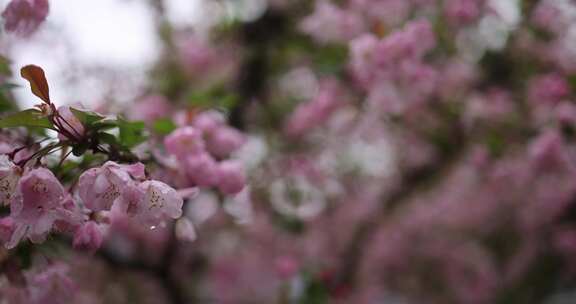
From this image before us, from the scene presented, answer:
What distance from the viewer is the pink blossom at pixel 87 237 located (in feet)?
2.81

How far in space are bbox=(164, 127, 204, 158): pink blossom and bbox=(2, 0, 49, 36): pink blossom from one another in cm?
32

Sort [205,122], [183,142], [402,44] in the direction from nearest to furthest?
[183,142] < [205,122] < [402,44]

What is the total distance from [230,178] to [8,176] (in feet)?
1.52

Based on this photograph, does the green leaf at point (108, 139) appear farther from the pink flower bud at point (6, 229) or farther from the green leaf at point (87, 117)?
the pink flower bud at point (6, 229)

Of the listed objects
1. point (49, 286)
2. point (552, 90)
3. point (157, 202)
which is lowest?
point (49, 286)

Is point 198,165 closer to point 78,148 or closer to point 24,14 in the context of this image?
point 78,148

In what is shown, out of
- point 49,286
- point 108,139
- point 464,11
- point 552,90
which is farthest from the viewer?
point 464,11

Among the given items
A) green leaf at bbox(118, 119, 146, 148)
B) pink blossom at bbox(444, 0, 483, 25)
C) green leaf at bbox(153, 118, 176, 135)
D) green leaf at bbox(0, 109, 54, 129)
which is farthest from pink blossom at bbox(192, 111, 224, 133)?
pink blossom at bbox(444, 0, 483, 25)

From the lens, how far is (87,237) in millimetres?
864

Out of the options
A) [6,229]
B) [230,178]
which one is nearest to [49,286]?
[6,229]

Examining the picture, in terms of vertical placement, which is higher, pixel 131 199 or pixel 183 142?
pixel 183 142

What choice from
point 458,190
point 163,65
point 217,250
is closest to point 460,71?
point 458,190

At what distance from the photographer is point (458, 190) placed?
3639mm

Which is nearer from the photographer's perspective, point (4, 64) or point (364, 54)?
point (4, 64)
